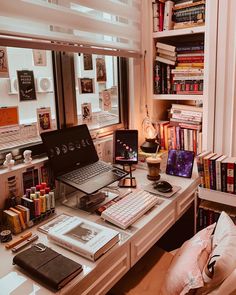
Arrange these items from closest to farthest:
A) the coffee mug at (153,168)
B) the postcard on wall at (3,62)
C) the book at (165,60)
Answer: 1. the postcard on wall at (3,62)
2. the coffee mug at (153,168)
3. the book at (165,60)

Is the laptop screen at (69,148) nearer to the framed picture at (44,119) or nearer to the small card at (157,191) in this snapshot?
the framed picture at (44,119)

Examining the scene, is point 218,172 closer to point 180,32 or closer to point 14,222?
point 180,32

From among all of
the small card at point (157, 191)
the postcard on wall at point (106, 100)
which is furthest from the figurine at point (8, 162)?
the postcard on wall at point (106, 100)

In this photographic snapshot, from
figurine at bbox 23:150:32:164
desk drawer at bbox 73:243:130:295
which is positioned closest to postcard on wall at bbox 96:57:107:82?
figurine at bbox 23:150:32:164

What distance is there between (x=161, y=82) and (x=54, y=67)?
0.91 m

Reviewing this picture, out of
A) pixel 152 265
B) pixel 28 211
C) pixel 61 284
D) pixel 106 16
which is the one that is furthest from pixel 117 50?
pixel 61 284

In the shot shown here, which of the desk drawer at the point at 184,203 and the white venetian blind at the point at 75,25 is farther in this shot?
the desk drawer at the point at 184,203

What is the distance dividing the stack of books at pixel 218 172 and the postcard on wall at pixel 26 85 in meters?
1.06

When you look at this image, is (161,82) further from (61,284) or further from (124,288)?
(61,284)

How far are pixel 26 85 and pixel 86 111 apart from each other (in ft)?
1.53

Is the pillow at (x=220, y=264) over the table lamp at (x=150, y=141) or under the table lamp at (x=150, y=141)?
under

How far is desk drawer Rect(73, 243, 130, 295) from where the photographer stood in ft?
3.25

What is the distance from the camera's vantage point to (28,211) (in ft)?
4.23

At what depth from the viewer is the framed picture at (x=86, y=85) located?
182 cm
